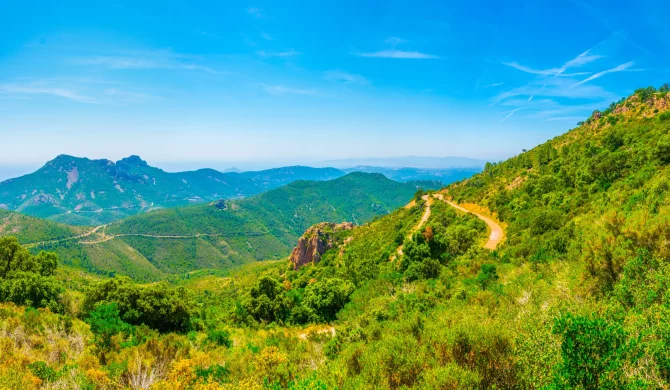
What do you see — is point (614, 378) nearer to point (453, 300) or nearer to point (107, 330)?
point (453, 300)

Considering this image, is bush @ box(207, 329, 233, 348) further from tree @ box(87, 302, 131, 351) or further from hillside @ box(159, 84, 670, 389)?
tree @ box(87, 302, 131, 351)

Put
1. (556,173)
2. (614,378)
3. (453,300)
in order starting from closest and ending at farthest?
(614,378)
(453,300)
(556,173)

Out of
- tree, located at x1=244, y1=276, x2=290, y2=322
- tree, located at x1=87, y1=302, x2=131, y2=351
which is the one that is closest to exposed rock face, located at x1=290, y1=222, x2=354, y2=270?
tree, located at x1=244, y1=276, x2=290, y2=322

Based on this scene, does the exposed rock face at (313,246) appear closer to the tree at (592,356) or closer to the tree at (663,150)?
the tree at (663,150)

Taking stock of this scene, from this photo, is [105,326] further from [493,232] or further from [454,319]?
[493,232]

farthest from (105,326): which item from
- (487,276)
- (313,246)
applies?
(313,246)

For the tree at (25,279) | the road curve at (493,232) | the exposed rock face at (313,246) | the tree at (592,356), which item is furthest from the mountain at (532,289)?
the tree at (25,279)

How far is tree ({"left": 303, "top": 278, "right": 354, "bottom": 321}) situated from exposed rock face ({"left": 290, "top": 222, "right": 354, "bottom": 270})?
43321mm

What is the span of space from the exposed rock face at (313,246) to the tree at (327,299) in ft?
142

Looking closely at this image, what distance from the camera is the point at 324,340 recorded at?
27078 mm

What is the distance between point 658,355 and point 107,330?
30568 mm

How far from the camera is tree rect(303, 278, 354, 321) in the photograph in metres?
40.1

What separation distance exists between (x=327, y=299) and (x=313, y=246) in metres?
49.3

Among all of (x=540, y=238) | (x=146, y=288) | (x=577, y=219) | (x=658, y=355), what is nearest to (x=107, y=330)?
(x=146, y=288)
